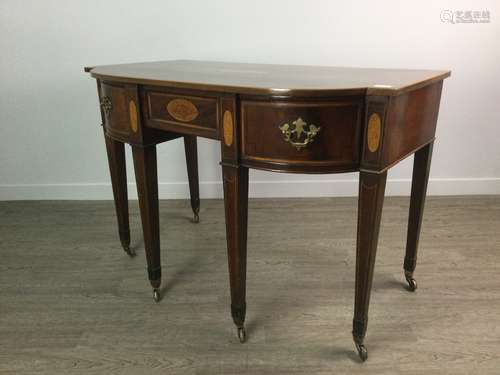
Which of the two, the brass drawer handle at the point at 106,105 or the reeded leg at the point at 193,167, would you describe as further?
the reeded leg at the point at 193,167

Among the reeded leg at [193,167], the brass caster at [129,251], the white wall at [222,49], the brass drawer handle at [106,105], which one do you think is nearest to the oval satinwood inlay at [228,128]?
the brass drawer handle at [106,105]

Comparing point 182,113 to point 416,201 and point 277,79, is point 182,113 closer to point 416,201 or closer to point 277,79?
point 277,79

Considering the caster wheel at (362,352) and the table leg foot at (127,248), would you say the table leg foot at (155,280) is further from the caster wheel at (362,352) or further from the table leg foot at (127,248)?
the caster wheel at (362,352)

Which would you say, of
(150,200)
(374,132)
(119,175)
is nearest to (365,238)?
(374,132)

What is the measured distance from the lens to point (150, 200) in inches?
58.1

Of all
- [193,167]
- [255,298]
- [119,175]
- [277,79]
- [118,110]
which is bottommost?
[255,298]

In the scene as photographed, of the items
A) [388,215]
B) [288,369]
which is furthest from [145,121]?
[388,215]

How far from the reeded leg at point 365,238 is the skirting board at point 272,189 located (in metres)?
1.31

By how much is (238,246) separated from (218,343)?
1.16 ft

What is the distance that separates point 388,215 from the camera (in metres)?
2.27

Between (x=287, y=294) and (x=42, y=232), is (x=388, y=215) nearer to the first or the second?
(x=287, y=294)

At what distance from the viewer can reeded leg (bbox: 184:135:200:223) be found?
205 centimetres

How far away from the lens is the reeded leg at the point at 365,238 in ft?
3.54

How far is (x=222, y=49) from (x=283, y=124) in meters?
1.35
